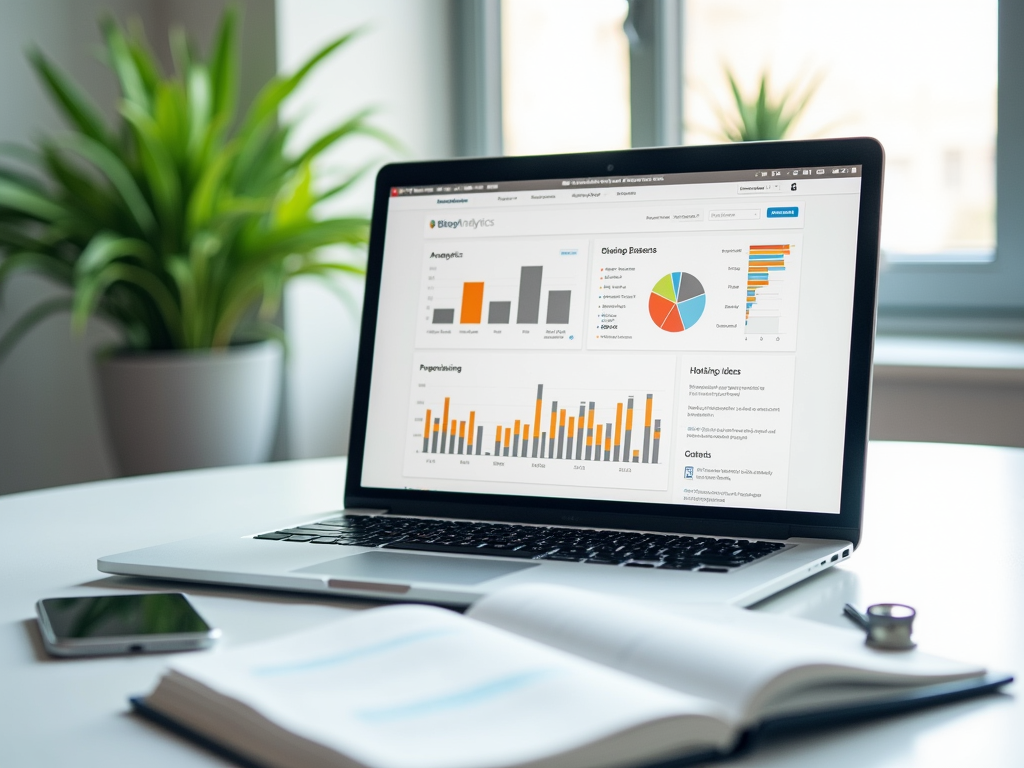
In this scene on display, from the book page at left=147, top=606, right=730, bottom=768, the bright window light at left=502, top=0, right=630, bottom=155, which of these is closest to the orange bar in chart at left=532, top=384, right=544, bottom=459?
the book page at left=147, top=606, right=730, bottom=768

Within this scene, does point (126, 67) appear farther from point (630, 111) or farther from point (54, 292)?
point (630, 111)

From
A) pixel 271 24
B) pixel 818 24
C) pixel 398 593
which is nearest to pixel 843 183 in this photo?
pixel 398 593

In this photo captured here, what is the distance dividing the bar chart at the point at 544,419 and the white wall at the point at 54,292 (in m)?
1.79

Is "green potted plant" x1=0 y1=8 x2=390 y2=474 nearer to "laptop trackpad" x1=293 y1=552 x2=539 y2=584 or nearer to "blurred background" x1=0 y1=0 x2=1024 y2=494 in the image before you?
"blurred background" x1=0 y1=0 x2=1024 y2=494

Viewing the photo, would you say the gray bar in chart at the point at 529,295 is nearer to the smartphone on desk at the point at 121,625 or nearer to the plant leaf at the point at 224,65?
the smartphone on desk at the point at 121,625

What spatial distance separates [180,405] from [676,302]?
1472mm

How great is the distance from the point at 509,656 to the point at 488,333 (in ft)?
1.61

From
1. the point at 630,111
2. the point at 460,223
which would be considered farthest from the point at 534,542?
the point at 630,111

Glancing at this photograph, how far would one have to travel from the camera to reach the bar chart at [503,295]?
93 centimetres

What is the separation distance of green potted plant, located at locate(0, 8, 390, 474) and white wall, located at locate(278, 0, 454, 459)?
26 centimetres

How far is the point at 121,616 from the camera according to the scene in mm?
654

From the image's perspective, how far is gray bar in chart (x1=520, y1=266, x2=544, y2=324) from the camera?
3.07ft

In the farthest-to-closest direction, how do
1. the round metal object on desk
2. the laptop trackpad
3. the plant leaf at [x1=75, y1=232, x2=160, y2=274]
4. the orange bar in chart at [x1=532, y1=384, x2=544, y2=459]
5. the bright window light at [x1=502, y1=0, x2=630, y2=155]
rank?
the bright window light at [x1=502, y1=0, x2=630, y2=155], the plant leaf at [x1=75, y1=232, x2=160, y2=274], the orange bar in chart at [x1=532, y1=384, x2=544, y2=459], the laptop trackpad, the round metal object on desk

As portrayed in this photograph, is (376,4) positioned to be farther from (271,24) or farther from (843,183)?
(843,183)
